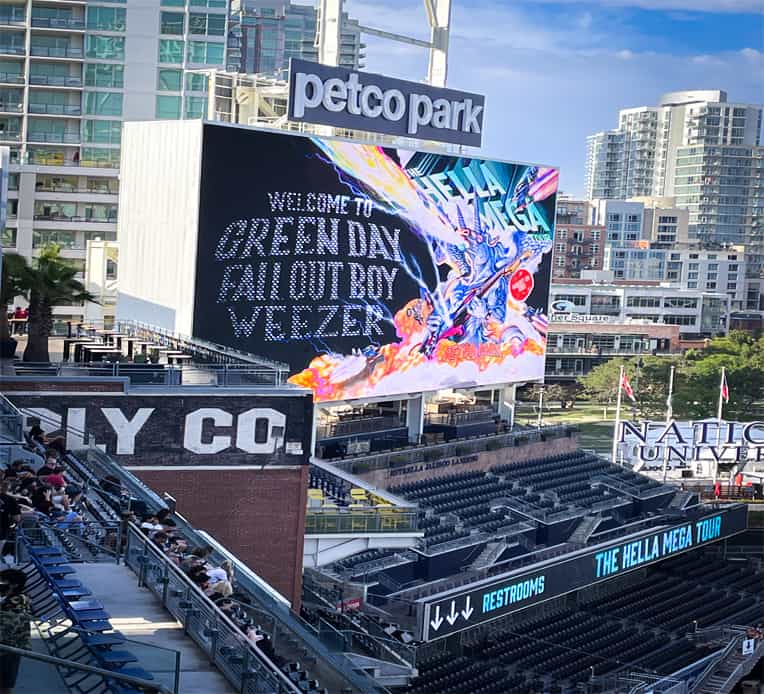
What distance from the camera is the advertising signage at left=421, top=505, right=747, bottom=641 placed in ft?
101

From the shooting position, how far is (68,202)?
49.9 meters

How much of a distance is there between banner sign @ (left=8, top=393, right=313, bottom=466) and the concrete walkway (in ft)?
32.2

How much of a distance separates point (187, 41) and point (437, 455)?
20.0 metres

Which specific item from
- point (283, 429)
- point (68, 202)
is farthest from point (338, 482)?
point (68, 202)

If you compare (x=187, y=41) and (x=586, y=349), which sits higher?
(x=187, y=41)

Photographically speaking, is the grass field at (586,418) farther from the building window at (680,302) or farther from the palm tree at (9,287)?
the palm tree at (9,287)

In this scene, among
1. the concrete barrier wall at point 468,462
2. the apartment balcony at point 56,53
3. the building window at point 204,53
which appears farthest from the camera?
the building window at point 204,53

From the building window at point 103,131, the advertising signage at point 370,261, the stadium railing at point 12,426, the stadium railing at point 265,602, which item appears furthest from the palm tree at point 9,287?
the building window at point 103,131

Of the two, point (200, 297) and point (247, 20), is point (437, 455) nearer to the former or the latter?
point (200, 297)

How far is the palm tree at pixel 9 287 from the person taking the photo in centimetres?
2730

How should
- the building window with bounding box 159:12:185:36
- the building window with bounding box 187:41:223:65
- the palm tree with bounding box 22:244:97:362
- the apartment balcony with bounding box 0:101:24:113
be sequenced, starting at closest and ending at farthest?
the palm tree with bounding box 22:244:97:362, the apartment balcony with bounding box 0:101:24:113, the building window with bounding box 159:12:185:36, the building window with bounding box 187:41:223:65

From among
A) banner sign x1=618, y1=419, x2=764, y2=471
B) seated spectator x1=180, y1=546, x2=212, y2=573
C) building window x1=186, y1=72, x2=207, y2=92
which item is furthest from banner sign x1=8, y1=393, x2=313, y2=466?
building window x1=186, y1=72, x2=207, y2=92

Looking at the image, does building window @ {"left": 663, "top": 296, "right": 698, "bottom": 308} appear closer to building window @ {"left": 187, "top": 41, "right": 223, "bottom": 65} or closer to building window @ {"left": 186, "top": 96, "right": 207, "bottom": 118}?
building window @ {"left": 187, "top": 41, "right": 223, "bottom": 65}

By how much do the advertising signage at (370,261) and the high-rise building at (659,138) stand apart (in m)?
138
